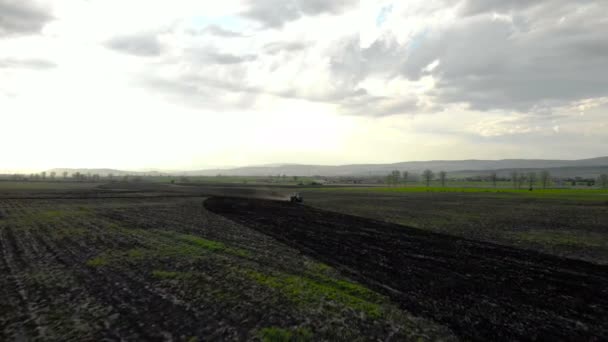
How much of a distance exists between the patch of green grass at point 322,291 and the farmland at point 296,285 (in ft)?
0.26

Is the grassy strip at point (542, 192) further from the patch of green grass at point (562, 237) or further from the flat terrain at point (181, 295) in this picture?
the flat terrain at point (181, 295)

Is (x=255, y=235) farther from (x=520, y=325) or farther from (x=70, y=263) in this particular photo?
(x=520, y=325)

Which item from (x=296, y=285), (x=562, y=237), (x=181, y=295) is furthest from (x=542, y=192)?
(x=181, y=295)

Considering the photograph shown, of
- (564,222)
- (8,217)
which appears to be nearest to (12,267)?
(8,217)

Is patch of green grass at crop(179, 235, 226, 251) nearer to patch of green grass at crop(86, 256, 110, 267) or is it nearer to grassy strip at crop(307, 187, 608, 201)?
patch of green grass at crop(86, 256, 110, 267)

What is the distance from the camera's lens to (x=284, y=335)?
9125mm

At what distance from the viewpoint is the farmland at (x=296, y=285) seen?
31.4 feet

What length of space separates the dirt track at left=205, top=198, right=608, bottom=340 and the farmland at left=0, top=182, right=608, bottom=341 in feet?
0.22

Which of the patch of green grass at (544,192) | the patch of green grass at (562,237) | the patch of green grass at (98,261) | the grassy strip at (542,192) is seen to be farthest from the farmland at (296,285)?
the grassy strip at (542,192)

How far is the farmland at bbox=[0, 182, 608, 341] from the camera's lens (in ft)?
31.4

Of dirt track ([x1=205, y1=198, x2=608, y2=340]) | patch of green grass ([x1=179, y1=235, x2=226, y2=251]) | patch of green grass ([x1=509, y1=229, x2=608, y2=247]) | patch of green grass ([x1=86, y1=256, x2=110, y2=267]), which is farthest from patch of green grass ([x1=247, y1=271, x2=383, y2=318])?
patch of green grass ([x1=509, y1=229, x2=608, y2=247])

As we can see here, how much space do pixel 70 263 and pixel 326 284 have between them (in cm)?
1319

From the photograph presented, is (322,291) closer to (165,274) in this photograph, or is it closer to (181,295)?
(181,295)

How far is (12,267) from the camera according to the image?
49.9 ft
